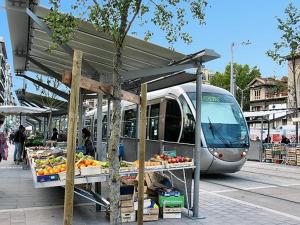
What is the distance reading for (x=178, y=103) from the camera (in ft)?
53.0

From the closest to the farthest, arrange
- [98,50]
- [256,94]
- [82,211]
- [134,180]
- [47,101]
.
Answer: [134,180] < [82,211] < [98,50] < [47,101] < [256,94]

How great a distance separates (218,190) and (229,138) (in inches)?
122

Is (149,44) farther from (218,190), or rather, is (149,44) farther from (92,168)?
(218,190)

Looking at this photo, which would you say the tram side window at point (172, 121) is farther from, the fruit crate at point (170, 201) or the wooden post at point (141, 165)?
the wooden post at point (141, 165)

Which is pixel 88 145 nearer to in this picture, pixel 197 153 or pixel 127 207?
pixel 197 153

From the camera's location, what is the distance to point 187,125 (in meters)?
15.6

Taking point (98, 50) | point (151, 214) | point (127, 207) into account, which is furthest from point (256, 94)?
point (127, 207)

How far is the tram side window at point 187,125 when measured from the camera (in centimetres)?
1535

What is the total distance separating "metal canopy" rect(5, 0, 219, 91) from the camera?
786 centimetres

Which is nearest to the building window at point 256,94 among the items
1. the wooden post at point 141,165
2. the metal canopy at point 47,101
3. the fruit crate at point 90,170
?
the metal canopy at point 47,101

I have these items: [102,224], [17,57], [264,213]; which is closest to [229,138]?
[264,213]

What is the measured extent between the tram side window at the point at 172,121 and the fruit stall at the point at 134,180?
21.0 feet

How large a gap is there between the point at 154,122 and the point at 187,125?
266 cm

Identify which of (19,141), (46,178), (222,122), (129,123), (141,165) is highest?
(129,123)
